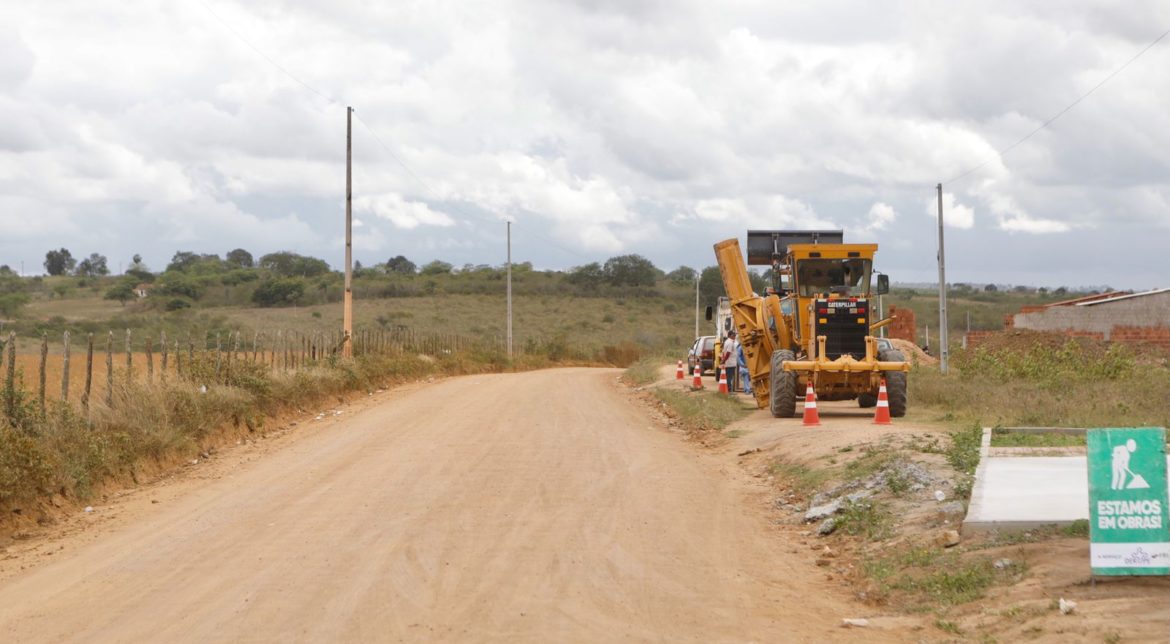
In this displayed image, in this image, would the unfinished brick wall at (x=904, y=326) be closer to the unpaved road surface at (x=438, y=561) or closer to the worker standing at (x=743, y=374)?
the worker standing at (x=743, y=374)

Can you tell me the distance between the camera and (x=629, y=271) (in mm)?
124312

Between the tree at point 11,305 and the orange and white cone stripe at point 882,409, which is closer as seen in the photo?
the orange and white cone stripe at point 882,409

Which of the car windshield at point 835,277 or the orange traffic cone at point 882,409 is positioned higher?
the car windshield at point 835,277

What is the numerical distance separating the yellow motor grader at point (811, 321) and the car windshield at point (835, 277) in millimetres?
19

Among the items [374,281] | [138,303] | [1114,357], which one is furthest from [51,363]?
[374,281]

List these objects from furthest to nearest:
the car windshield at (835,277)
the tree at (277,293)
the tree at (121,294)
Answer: the tree at (277,293) → the tree at (121,294) → the car windshield at (835,277)

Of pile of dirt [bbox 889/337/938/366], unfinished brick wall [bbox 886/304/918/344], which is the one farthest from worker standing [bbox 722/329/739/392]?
unfinished brick wall [bbox 886/304/918/344]

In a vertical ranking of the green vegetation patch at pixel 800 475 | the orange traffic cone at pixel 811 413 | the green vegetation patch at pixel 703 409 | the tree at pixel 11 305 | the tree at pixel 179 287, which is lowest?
the green vegetation patch at pixel 800 475

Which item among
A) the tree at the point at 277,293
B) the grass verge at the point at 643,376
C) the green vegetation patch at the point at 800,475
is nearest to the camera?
the green vegetation patch at the point at 800,475

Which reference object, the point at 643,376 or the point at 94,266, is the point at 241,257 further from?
the point at 643,376

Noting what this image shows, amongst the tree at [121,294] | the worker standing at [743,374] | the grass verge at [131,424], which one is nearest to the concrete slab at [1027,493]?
the grass verge at [131,424]

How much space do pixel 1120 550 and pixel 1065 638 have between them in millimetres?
971

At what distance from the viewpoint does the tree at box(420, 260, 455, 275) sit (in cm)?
13362

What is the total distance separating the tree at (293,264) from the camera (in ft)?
415
